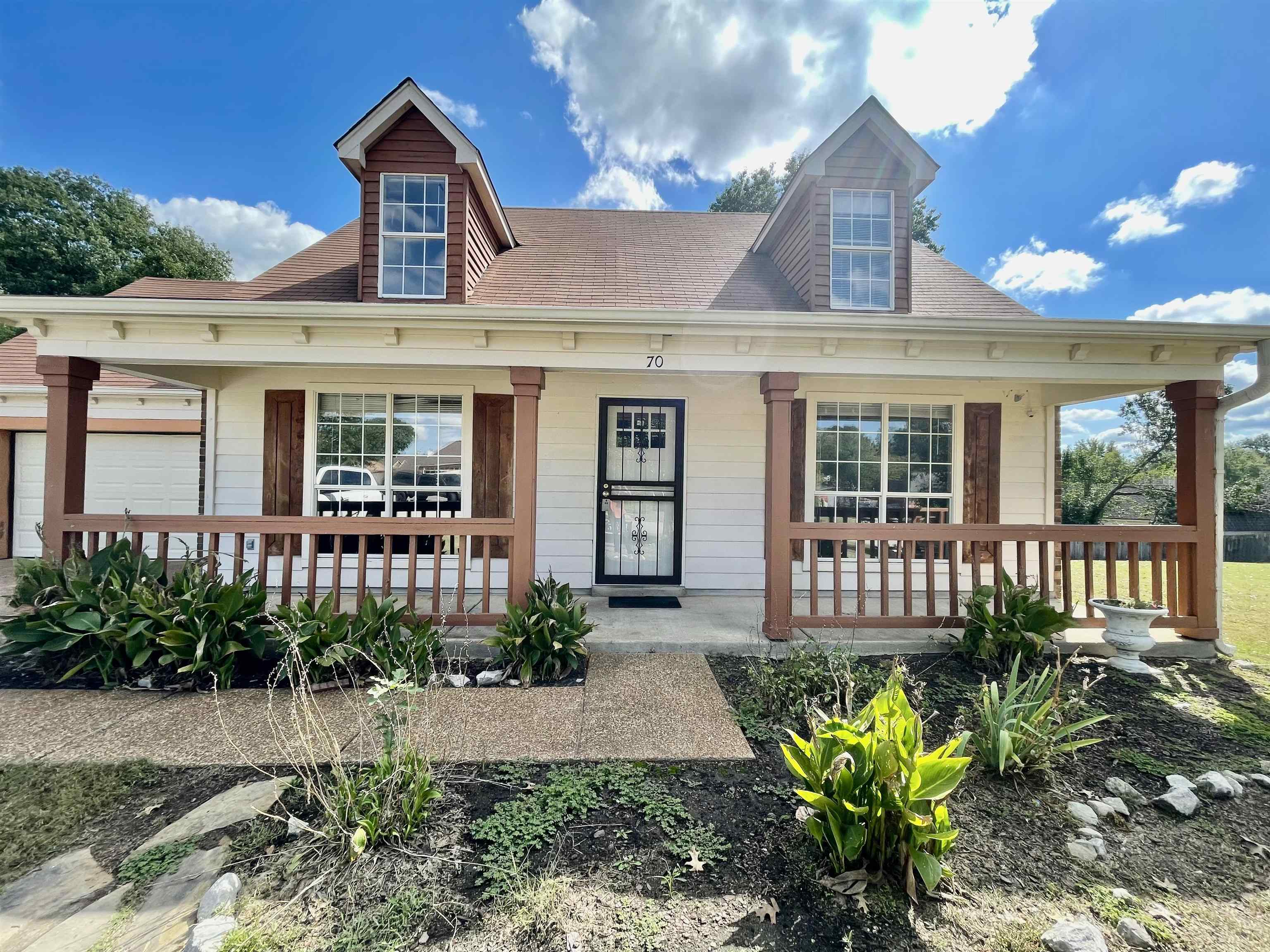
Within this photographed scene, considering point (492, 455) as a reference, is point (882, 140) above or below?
above

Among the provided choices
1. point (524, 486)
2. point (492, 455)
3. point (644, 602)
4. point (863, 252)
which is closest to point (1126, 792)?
point (644, 602)

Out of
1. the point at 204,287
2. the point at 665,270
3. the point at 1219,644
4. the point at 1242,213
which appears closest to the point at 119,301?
the point at 204,287

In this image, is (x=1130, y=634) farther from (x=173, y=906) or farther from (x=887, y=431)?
(x=173, y=906)

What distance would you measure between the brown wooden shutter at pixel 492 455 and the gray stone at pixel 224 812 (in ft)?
10.7

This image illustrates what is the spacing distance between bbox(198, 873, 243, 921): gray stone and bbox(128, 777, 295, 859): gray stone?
241 millimetres

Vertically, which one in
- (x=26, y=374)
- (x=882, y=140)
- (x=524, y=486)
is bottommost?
(x=524, y=486)

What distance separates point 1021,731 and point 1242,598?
7241mm

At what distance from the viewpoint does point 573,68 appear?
980 centimetres

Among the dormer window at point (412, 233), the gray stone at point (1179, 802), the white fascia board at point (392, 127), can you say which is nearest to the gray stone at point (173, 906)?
the gray stone at point (1179, 802)

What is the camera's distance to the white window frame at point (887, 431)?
5.51 meters

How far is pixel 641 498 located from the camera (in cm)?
565

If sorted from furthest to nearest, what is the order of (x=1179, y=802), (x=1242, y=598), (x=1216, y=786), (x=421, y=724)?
(x=1242, y=598) → (x=421, y=724) → (x=1216, y=786) → (x=1179, y=802)

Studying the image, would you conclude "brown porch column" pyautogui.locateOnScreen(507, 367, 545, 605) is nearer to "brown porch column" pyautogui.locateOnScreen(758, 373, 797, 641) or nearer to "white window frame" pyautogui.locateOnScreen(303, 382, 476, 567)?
"white window frame" pyautogui.locateOnScreen(303, 382, 476, 567)

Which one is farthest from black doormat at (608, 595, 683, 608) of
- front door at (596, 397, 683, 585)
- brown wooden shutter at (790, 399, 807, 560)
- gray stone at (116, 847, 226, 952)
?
gray stone at (116, 847, 226, 952)
